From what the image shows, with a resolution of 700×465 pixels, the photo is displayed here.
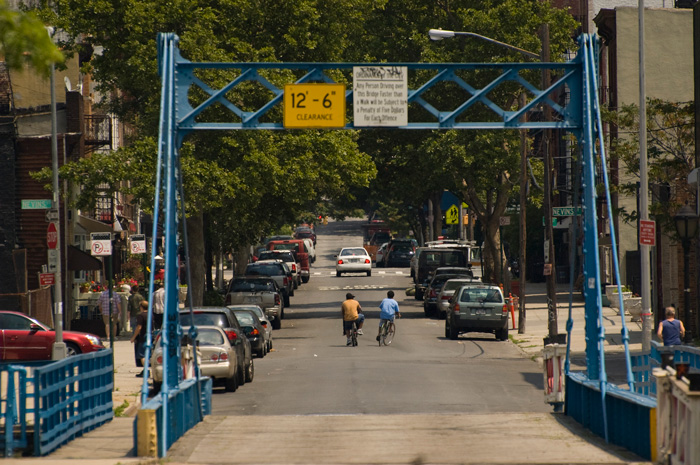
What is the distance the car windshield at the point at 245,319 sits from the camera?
28.0m

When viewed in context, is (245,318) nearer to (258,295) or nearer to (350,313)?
(350,313)

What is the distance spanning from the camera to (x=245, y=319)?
28.1 m

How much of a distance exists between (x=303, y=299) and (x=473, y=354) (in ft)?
79.1

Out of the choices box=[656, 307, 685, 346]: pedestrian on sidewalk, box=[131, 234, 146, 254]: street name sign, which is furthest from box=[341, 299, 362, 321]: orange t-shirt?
box=[656, 307, 685, 346]: pedestrian on sidewalk

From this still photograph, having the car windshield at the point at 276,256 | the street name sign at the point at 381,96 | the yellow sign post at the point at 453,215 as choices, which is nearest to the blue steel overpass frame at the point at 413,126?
the street name sign at the point at 381,96

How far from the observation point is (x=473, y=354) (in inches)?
1157

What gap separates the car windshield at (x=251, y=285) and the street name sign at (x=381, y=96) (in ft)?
70.5

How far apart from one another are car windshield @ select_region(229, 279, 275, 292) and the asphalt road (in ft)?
5.40

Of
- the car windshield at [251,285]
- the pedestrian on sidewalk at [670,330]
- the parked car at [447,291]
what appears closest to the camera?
the pedestrian on sidewalk at [670,330]

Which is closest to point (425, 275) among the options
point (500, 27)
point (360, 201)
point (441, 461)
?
point (500, 27)

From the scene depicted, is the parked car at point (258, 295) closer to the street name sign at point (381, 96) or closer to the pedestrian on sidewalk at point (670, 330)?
the pedestrian on sidewalk at point (670, 330)

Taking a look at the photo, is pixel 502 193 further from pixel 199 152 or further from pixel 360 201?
pixel 360 201

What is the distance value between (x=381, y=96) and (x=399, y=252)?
5915cm

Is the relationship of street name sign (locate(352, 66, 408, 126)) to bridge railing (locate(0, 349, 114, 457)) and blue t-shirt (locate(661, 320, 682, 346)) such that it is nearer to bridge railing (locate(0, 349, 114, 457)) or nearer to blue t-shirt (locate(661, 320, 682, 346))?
bridge railing (locate(0, 349, 114, 457))
